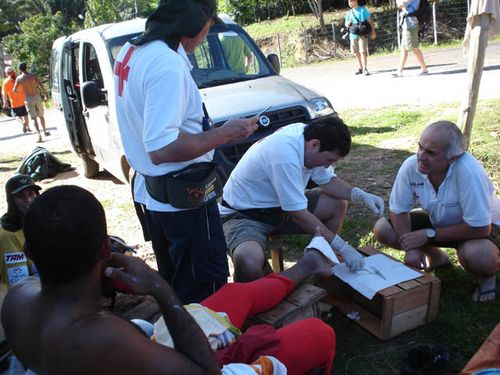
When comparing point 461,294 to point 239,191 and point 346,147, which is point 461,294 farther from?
point 239,191

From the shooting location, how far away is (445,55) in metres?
14.0

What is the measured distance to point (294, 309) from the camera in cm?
265

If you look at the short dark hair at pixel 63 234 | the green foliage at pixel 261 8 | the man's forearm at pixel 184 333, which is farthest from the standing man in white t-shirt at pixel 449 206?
the green foliage at pixel 261 8

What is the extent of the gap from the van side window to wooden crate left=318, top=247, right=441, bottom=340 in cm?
441

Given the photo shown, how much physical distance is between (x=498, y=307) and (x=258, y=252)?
1.48 meters

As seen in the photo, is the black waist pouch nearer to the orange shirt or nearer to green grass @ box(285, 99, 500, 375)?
green grass @ box(285, 99, 500, 375)

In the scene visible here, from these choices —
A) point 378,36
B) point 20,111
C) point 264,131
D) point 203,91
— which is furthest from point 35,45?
point 264,131

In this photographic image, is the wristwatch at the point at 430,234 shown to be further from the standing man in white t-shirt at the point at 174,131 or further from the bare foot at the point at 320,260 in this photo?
the standing man in white t-shirt at the point at 174,131

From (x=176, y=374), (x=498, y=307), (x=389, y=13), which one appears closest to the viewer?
(x=176, y=374)

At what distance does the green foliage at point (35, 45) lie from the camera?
94.6 feet

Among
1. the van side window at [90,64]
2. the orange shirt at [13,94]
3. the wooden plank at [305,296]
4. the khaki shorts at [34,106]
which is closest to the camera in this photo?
the wooden plank at [305,296]

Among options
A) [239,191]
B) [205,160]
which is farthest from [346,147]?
[205,160]

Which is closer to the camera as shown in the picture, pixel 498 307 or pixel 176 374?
pixel 176 374

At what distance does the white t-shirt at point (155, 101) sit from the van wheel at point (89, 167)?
5.39 meters
